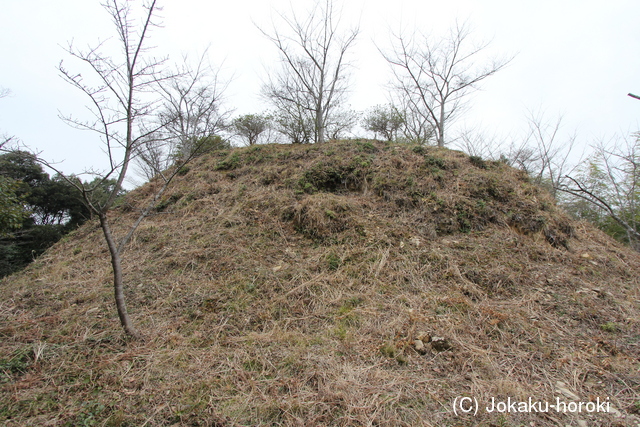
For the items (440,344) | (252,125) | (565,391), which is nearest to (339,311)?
(440,344)

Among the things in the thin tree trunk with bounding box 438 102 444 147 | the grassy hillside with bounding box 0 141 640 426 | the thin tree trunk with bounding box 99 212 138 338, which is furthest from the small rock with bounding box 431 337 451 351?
the thin tree trunk with bounding box 438 102 444 147

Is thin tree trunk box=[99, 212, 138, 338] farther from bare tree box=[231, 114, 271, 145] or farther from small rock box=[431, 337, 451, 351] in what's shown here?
bare tree box=[231, 114, 271, 145]

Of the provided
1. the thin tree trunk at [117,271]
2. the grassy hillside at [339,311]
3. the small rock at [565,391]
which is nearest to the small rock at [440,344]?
the grassy hillside at [339,311]

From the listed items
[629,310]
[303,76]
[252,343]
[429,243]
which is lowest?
[252,343]

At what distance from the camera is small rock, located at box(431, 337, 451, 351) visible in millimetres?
2547

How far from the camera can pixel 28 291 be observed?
391 cm

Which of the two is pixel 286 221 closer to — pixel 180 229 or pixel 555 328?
pixel 180 229

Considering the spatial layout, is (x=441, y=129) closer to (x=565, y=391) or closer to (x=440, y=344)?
(x=440, y=344)

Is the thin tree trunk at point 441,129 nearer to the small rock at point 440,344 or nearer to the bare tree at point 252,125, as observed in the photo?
the bare tree at point 252,125

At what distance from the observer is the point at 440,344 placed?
101 inches

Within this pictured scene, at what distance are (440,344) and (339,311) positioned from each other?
1.16m

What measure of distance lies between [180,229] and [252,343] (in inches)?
146

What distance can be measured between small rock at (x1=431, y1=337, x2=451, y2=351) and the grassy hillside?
0.02 meters

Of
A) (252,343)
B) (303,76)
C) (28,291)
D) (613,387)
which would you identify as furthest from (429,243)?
(303,76)
